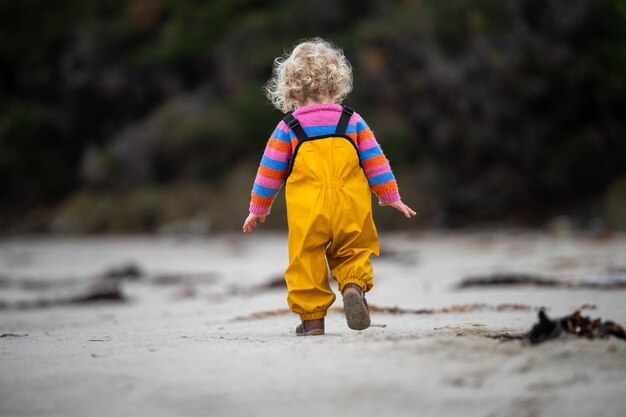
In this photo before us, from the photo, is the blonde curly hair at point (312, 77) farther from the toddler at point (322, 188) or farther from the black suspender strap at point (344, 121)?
the black suspender strap at point (344, 121)

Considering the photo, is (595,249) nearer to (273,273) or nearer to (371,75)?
(273,273)

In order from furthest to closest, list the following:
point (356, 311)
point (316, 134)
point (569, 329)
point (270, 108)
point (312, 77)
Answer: point (270, 108) → point (312, 77) → point (316, 134) → point (356, 311) → point (569, 329)

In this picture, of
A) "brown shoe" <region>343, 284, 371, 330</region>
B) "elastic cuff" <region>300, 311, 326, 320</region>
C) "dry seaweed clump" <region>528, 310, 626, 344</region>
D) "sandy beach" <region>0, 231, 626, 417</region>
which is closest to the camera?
"sandy beach" <region>0, 231, 626, 417</region>

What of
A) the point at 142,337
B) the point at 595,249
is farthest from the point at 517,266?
the point at 142,337

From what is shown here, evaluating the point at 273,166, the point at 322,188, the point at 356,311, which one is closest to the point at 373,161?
the point at 322,188

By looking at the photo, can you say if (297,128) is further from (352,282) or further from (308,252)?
(352,282)

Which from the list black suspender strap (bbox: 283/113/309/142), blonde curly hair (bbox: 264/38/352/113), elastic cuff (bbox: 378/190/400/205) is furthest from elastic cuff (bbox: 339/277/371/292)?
blonde curly hair (bbox: 264/38/352/113)

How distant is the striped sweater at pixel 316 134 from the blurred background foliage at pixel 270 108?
333 inches

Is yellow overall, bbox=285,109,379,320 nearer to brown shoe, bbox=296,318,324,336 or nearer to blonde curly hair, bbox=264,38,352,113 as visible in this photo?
brown shoe, bbox=296,318,324,336

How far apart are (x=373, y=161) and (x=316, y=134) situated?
260 millimetres

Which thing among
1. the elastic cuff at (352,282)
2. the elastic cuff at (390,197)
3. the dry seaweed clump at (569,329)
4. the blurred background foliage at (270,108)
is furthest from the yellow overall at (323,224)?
the blurred background foliage at (270,108)

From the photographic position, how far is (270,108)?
53.6 ft

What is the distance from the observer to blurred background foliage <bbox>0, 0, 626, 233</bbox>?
13.5 meters

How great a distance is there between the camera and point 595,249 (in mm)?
8648
